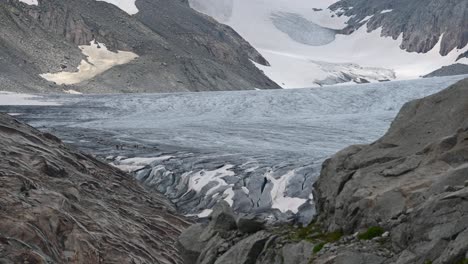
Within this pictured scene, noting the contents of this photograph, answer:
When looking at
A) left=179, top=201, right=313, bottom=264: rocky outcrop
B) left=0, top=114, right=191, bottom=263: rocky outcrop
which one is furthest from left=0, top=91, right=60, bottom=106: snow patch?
left=179, top=201, right=313, bottom=264: rocky outcrop

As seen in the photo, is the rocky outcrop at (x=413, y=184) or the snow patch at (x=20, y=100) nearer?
the rocky outcrop at (x=413, y=184)

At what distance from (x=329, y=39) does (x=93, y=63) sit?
106268 millimetres

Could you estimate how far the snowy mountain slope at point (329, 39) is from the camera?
12231 centimetres

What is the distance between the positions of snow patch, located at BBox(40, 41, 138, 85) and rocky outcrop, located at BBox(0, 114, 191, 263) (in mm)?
43851

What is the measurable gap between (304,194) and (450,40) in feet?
389

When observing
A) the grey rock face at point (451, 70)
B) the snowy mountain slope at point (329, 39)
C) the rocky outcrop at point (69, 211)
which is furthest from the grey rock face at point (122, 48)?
the grey rock face at point (451, 70)

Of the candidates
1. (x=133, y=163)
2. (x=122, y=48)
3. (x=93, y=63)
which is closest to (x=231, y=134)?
(x=133, y=163)

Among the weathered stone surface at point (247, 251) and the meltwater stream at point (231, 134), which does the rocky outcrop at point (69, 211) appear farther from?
the weathered stone surface at point (247, 251)

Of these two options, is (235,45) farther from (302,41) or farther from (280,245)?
(280,245)

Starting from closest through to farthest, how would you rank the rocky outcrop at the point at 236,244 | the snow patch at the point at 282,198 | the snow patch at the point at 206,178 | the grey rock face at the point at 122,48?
the rocky outcrop at the point at 236,244 < the snow patch at the point at 282,198 < the snow patch at the point at 206,178 < the grey rock face at the point at 122,48

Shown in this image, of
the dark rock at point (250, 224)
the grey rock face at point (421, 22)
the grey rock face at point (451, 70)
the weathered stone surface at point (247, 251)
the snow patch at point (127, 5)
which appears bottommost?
the weathered stone surface at point (247, 251)

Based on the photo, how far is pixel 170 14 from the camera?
94.1 meters

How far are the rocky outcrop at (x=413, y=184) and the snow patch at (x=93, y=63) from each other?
53.1 meters

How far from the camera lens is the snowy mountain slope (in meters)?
122
